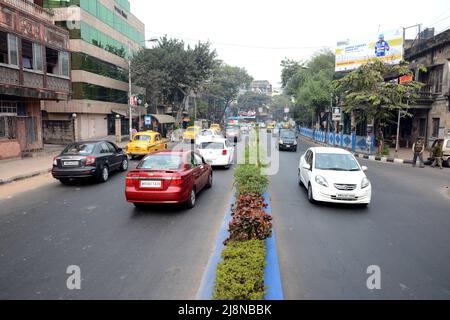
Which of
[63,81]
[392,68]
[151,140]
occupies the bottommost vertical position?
[151,140]

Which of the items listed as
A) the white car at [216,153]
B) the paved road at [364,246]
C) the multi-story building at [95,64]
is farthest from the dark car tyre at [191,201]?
the multi-story building at [95,64]

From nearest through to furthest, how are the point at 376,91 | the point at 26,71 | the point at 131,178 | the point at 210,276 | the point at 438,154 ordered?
the point at 210,276 < the point at 131,178 < the point at 438,154 < the point at 26,71 < the point at 376,91

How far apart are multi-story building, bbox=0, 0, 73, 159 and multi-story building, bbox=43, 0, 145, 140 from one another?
9791mm

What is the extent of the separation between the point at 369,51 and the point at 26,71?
33.0 m

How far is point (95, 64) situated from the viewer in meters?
34.8

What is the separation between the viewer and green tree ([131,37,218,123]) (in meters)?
38.5

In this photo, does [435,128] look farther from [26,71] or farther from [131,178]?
[26,71]

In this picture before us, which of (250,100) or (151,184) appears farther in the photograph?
(250,100)

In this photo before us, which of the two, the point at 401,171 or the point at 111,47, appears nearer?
the point at 401,171

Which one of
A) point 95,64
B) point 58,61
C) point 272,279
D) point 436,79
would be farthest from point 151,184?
point 95,64
